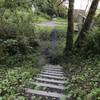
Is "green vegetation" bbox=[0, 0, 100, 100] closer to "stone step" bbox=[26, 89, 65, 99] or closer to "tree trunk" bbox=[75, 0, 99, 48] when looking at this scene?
"tree trunk" bbox=[75, 0, 99, 48]

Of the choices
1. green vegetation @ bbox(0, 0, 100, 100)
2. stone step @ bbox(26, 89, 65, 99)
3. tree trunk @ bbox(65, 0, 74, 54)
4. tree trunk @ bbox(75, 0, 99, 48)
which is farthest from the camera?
tree trunk @ bbox(65, 0, 74, 54)

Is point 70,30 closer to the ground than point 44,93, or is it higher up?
higher up

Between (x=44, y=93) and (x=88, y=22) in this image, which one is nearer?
(x=44, y=93)

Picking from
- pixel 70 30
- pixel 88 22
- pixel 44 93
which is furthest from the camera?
pixel 70 30

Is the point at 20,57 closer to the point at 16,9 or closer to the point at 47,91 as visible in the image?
the point at 16,9

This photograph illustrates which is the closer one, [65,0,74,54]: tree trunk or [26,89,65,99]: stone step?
[26,89,65,99]: stone step

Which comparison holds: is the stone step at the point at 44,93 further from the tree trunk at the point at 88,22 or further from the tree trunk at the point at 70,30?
the tree trunk at the point at 70,30

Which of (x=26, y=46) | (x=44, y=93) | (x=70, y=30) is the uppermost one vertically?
(x=70, y=30)

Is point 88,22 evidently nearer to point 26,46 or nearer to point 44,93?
point 26,46

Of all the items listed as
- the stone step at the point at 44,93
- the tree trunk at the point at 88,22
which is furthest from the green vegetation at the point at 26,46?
the stone step at the point at 44,93

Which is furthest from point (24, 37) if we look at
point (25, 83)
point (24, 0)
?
point (25, 83)

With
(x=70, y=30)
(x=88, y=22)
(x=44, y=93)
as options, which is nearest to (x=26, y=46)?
(x=70, y=30)

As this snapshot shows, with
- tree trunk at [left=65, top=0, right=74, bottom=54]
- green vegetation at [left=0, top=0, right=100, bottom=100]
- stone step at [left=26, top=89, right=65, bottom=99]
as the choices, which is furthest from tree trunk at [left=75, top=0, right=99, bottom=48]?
stone step at [left=26, top=89, right=65, bottom=99]

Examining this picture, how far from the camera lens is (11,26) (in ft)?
36.7
